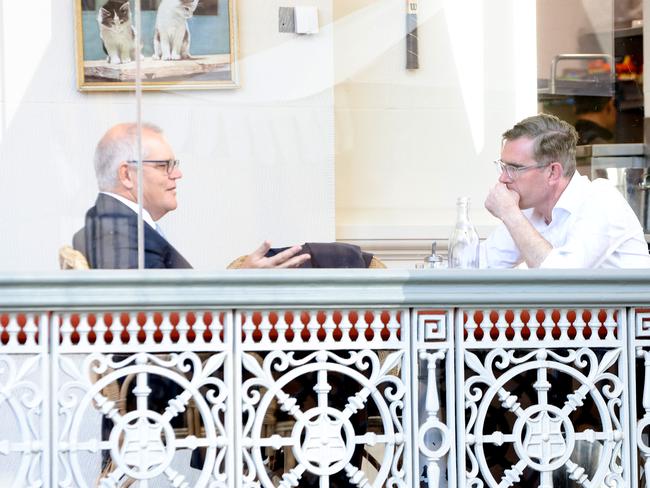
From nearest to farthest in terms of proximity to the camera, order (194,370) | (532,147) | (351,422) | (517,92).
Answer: (194,370)
(351,422)
(532,147)
(517,92)

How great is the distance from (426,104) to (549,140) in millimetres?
1198

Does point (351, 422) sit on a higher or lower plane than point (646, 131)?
lower

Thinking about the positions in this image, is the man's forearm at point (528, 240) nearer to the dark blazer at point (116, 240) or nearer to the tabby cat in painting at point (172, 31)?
the dark blazer at point (116, 240)

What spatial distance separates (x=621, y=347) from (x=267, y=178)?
1765 mm

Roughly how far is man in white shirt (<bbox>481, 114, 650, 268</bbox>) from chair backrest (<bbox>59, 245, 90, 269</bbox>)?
1525 mm

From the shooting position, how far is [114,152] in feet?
12.7

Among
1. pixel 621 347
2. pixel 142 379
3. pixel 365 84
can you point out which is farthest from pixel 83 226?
pixel 365 84

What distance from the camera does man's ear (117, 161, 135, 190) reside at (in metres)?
3.77

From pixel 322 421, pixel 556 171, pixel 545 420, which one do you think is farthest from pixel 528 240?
pixel 322 421

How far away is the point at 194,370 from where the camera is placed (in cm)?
329

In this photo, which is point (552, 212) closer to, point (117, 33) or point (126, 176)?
point (126, 176)

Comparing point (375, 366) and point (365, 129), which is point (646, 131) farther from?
point (375, 366)

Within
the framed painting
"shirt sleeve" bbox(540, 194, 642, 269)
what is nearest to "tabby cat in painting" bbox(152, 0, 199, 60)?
the framed painting

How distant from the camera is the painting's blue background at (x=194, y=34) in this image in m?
4.04
